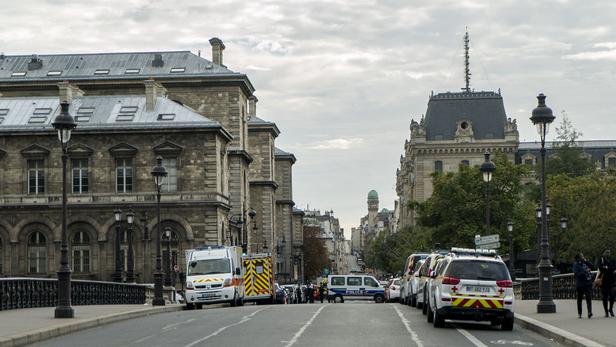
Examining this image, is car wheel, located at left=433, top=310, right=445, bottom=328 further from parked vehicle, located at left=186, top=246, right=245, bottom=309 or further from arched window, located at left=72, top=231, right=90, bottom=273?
arched window, located at left=72, top=231, right=90, bottom=273

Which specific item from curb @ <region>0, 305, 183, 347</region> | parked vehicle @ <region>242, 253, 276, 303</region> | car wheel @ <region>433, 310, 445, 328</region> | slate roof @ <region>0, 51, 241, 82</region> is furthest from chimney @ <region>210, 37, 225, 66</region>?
car wheel @ <region>433, 310, 445, 328</region>

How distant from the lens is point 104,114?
259 feet

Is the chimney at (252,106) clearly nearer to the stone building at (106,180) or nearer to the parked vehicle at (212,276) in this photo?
the stone building at (106,180)

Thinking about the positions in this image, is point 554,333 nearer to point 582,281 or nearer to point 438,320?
point 438,320

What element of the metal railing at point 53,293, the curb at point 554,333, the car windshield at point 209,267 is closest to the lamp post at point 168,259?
the metal railing at point 53,293

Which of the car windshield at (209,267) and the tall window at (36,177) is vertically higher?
the tall window at (36,177)

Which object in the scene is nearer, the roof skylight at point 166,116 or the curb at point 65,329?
the curb at point 65,329

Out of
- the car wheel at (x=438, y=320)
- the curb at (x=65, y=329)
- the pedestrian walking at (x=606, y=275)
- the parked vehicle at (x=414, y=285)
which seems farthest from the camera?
the parked vehicle at (x=414, y=285)

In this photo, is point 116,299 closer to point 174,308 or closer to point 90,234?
point 174,308

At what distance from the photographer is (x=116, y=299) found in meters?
49.3

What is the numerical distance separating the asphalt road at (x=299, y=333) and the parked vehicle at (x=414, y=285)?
24.2 ft

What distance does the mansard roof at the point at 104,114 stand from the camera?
76.9 meters

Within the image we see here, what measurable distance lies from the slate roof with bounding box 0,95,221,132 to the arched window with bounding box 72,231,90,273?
7.42 meters

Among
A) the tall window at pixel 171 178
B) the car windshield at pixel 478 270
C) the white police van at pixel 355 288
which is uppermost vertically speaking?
the tall window at pixel 171 178
